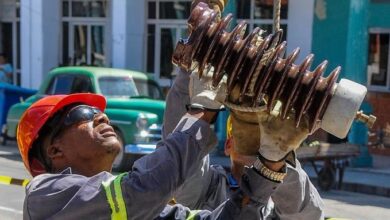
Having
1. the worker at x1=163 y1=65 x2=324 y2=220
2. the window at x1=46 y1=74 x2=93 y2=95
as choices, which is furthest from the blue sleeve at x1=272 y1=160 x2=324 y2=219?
the window at x1=46 y1=74 x2=93 y2=95

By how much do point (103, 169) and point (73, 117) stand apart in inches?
8.5

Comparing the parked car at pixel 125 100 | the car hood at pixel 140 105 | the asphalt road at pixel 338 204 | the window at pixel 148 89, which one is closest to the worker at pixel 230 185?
the asphalt road at pixel 338 204

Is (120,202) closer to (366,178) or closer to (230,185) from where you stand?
(230,185)

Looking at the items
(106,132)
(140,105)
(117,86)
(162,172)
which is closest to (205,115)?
(162,172)

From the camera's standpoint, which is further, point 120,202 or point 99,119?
point 99,119

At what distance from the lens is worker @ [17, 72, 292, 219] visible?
1.88 metres

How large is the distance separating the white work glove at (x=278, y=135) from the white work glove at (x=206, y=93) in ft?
0.48

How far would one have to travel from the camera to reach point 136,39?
16266 mm

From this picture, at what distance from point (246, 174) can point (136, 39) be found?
47.8 ft

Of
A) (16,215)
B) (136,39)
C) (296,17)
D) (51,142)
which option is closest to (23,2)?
(136,39)

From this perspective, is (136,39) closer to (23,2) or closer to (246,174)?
(23,2)

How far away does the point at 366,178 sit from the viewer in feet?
36.1

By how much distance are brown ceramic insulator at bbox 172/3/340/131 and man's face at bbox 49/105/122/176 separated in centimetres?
50

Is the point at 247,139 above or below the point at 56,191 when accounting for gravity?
above
